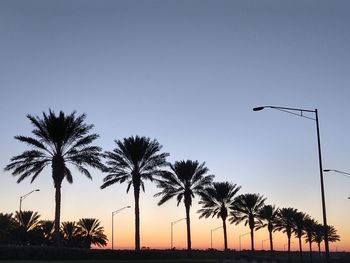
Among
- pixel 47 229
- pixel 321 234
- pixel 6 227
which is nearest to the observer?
pixel 6 227

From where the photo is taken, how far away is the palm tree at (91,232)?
3863 inches

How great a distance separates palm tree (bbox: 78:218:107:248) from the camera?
98125mm

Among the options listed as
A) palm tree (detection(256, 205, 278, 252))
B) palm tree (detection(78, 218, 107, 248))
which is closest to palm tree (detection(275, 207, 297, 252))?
palm tree (detection(256, 205, 278, 252))

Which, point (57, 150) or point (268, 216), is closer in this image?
point (57, 150)

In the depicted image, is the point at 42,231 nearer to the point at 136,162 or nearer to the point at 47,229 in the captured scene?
the point at 47,229

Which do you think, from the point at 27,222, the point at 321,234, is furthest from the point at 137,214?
the point at 321,234

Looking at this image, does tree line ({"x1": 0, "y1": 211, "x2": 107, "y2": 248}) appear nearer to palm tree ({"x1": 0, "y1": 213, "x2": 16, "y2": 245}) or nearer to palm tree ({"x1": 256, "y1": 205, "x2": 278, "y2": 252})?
palm tree ({"x1": 0, "y1": 213, "x2": 16, "y2": 245})

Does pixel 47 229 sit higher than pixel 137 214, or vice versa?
pixel 47 229

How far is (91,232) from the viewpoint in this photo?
325 ft

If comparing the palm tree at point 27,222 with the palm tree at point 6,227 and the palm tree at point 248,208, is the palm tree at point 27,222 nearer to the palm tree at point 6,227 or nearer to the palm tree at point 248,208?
the palm tree at point 6,227

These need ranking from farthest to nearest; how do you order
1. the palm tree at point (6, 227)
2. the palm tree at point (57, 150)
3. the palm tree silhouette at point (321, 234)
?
the palm tree silhouette at point (321, 234) → the palm tree at point (6, 227) → the palm tree at point (57, 150)

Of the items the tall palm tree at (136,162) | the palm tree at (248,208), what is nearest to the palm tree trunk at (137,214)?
the tall palm tree at (136,162)

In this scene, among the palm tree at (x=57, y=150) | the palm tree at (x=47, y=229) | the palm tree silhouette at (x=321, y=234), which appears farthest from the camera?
Answer: the palm tree silhouette at (x=321, y=234)

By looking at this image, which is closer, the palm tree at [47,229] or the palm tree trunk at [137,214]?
the palm tree trunk at [137,214]
